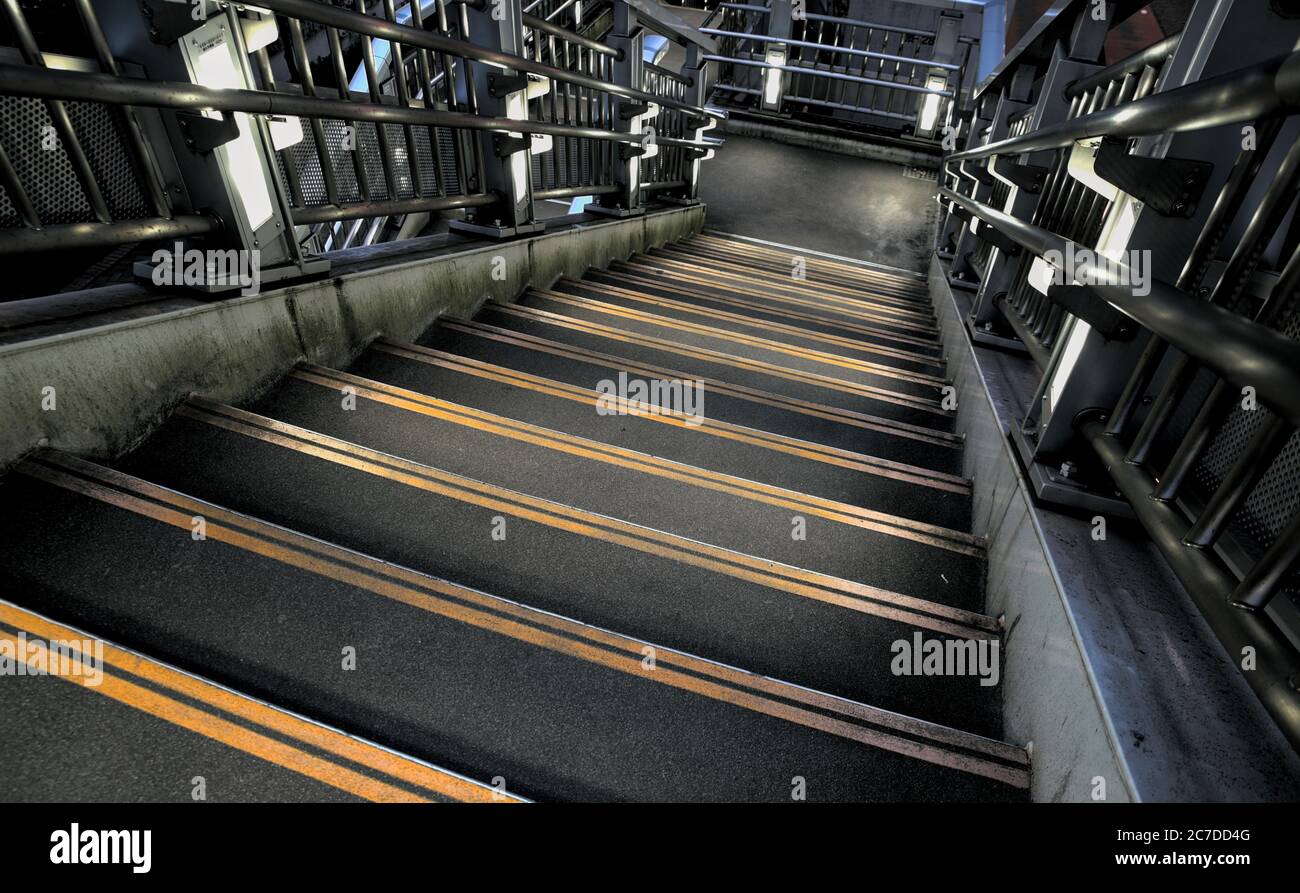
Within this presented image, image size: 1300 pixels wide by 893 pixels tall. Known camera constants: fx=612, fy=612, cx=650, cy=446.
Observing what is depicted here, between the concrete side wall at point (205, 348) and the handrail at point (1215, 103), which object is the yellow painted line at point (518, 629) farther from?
the handrail at point (1215, 103)

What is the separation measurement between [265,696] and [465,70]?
9.12 feet

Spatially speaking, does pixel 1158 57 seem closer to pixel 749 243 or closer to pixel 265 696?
pixel 265 696

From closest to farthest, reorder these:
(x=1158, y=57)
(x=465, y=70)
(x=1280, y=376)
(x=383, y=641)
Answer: (x=1280, y=376) < (x=383, y=641) < (x=1158, y=57) < (x=465, y=70)

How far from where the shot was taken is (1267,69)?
79cm

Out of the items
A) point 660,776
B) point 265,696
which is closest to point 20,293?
point 265,696

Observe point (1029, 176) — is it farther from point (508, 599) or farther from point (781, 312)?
point (508, 599)

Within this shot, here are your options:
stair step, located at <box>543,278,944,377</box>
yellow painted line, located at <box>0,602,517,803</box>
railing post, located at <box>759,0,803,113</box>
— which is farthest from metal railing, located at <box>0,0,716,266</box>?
railing post, located at <box>759,0,803,113</box>

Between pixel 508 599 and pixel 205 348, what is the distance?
118 cm

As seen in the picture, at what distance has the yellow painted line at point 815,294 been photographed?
13.5 feet

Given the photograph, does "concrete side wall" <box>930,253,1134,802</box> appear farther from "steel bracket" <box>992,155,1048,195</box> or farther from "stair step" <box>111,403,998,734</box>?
"steel bracket" <box>992,155,1048,195</box>

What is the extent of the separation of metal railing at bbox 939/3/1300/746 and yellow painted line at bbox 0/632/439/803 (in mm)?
1096

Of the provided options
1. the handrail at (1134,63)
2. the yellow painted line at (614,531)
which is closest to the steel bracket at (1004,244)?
the handrail at (1134,63)

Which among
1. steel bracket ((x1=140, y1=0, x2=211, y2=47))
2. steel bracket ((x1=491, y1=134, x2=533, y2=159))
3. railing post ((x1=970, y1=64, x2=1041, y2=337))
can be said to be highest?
steel bracket ((x1=491, y1=134, x2=533, y2=159))

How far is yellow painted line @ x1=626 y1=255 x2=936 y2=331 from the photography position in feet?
13.5
